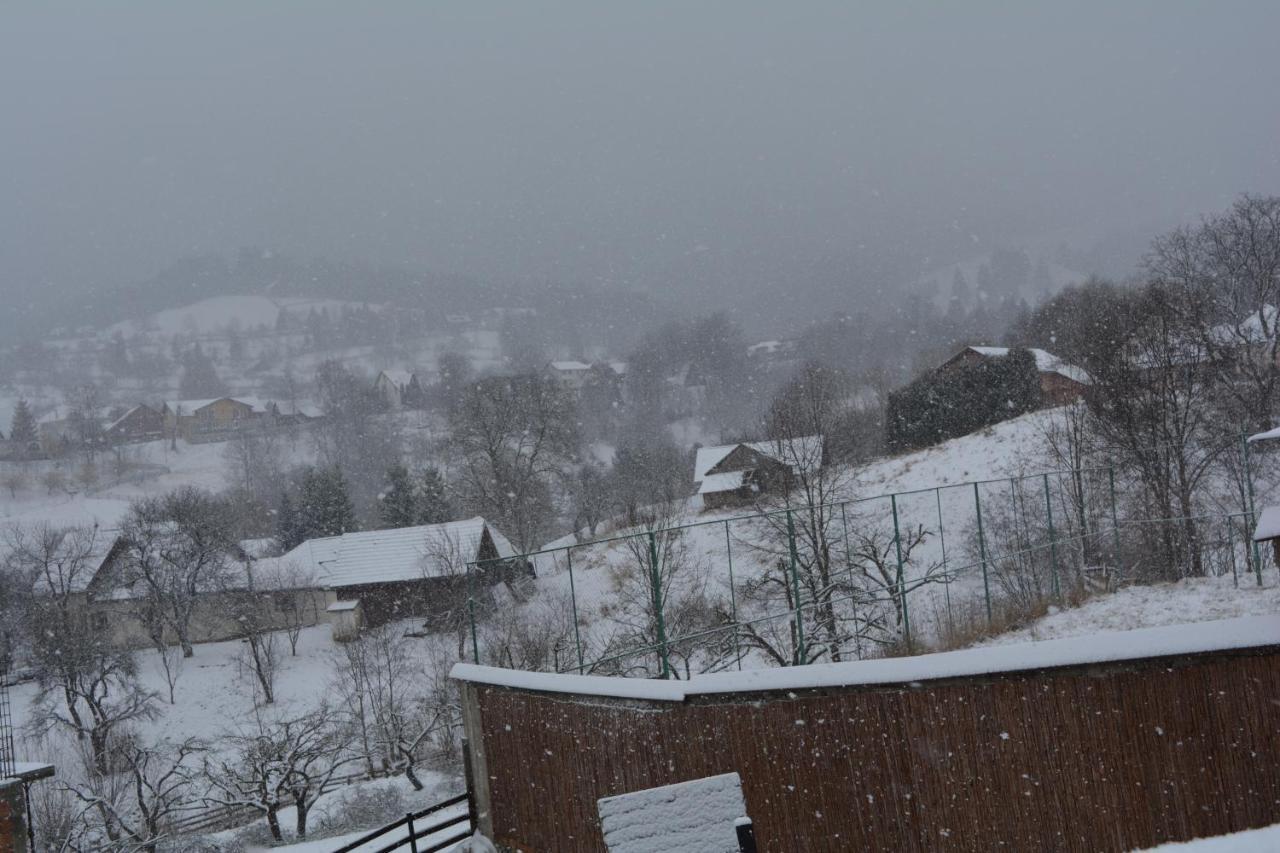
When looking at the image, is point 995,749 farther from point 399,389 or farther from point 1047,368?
point 399,389

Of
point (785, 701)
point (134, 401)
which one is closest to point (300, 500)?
point (785, 701)

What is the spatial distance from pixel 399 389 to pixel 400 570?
61.2 meters

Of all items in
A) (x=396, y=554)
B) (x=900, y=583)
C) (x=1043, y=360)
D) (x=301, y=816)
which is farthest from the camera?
(x=1043, y=360)

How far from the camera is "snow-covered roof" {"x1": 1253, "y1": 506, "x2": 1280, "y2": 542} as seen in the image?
558 cm

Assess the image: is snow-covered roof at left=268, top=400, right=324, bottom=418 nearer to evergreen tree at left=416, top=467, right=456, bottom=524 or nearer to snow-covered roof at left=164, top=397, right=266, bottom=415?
snow-covered roof at left=164, top=397, right=266, bottom=415

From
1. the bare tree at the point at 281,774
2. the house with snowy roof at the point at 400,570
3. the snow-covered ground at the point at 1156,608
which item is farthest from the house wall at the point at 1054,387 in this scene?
the bare tree at the point at 281,774

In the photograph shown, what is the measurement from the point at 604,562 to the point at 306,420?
237 ft

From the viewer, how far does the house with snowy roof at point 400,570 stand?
35.0 metres

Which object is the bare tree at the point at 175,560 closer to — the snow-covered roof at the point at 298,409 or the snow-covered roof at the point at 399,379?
the snow-covered roof at the point at 298,409

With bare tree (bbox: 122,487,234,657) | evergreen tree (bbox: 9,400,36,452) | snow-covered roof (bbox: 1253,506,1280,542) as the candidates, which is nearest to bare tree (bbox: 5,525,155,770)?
bare tree (bbox: 122,487,234,657)

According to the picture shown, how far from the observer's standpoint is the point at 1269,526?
567cm

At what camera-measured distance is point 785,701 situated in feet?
22.7

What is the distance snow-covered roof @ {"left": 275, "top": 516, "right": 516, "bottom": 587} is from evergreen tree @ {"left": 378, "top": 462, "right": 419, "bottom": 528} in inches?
179

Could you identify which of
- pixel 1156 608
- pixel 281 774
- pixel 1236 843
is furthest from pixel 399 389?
pixel 1236 843
